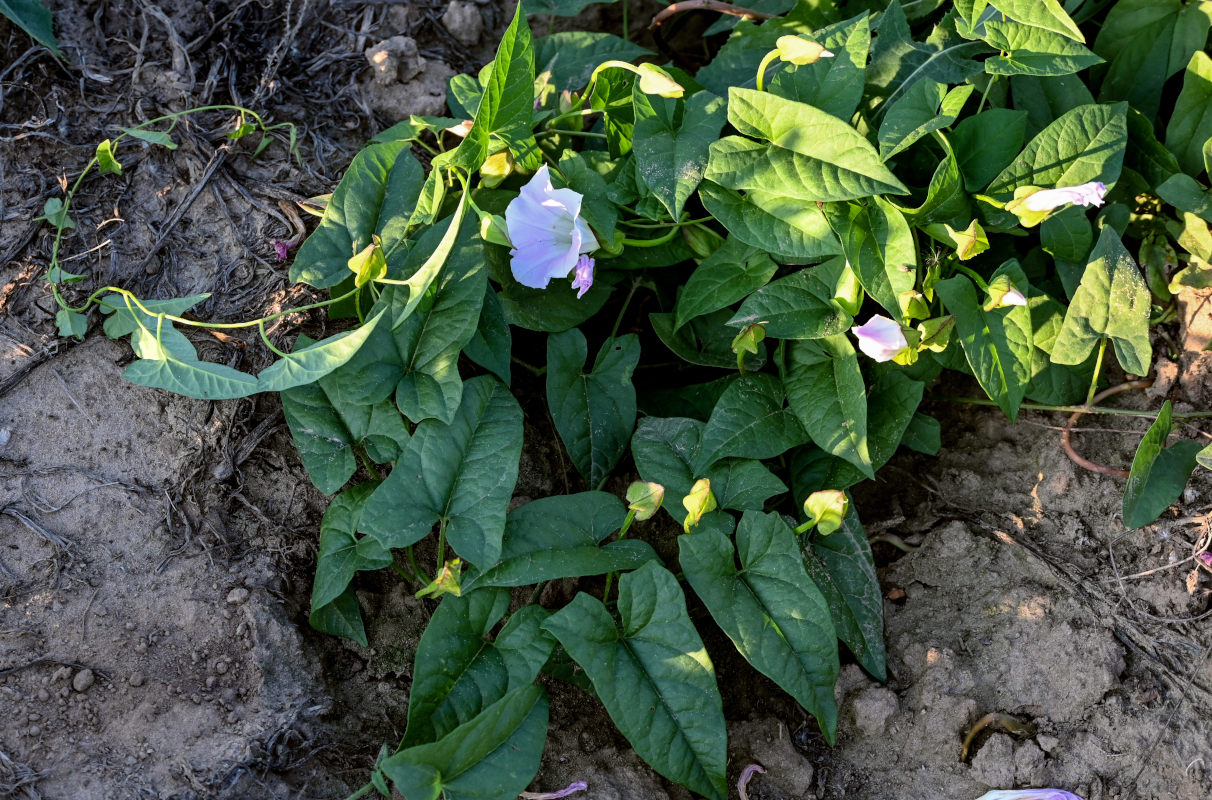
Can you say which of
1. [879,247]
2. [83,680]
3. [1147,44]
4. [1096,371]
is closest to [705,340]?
[879,247]

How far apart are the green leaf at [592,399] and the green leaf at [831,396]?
318 millimetres

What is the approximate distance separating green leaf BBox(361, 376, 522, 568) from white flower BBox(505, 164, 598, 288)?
0.73 ft

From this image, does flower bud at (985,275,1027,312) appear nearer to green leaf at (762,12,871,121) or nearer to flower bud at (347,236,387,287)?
green leaf at (762,12,871,121)

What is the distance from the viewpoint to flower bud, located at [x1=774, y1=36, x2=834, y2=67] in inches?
60.1

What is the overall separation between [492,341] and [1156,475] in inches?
48.8

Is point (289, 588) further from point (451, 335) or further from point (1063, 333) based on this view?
point (1063, 333)

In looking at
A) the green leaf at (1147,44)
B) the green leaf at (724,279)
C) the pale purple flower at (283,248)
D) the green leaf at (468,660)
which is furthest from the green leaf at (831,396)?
the pale purple flower at (283,248)

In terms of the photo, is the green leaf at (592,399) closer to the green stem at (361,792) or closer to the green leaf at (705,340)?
the green leaf at (705,340)

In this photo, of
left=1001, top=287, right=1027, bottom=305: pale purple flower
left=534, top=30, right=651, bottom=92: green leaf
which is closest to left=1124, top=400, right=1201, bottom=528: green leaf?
left=1001, top=287, right=1027, bottom=305: pale purple flower

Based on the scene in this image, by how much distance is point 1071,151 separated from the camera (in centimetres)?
164

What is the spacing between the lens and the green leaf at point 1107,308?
63.5 inches

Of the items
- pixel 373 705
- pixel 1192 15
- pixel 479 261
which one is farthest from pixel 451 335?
pixel 1192 15

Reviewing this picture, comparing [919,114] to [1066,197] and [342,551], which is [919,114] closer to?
[1066,197]

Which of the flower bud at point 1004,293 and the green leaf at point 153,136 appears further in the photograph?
the green leaf at point 153,136
